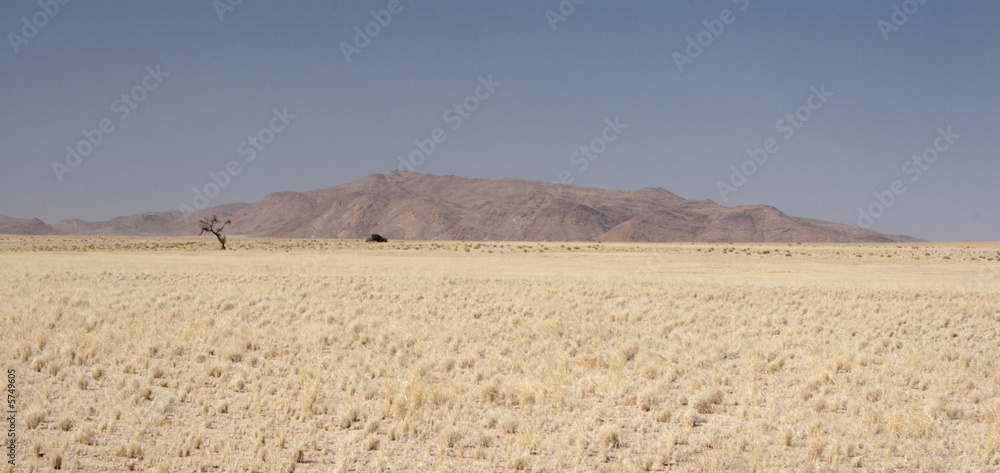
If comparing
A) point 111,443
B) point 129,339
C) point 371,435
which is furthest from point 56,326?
point 371,435

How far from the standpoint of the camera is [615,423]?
824cm

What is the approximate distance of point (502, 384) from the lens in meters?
9.95

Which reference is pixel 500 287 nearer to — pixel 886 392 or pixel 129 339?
pixel 129 339

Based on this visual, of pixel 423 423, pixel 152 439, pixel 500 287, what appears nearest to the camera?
pixel 152 439

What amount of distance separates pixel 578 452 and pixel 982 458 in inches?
167

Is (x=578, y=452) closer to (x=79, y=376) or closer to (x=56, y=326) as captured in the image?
(x=79, y=376)

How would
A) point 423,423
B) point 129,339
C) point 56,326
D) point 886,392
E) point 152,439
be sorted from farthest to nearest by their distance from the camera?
point 56,326 < point 129,339 < point 886,392 < point 423,423 < point 152,439

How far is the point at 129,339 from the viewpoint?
12.8 meters

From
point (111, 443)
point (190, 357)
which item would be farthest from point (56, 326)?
point (111, 443)

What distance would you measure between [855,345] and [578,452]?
8.36 meters

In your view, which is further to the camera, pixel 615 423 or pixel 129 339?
pixel 129 339

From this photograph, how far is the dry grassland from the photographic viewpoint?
7145 mm

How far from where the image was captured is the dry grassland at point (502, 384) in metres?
7.14

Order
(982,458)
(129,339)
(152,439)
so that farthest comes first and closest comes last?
(129,339)
(152,439)
(982,458)
